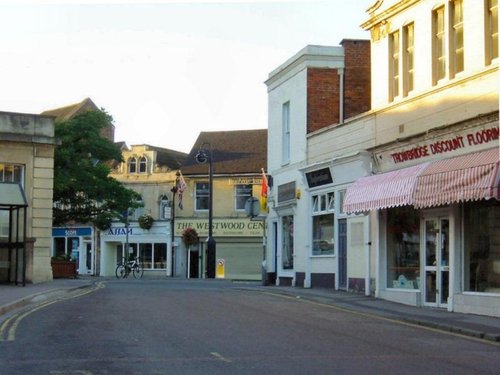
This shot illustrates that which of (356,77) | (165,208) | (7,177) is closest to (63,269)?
(7,177)

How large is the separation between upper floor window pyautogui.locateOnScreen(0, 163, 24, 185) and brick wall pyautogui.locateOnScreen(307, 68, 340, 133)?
10940 mm

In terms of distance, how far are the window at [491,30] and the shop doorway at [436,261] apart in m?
3.99

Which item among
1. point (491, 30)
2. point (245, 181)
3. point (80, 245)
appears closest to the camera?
point (491, 30)

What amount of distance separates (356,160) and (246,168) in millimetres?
31776

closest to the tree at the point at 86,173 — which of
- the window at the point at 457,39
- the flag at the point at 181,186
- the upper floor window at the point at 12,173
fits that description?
the flag at the point at 181,186

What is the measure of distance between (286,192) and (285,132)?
2330 millimetres

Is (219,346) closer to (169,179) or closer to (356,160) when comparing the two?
(356,160)

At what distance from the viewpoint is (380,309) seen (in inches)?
773

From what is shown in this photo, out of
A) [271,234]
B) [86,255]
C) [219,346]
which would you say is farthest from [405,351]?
[86,255]

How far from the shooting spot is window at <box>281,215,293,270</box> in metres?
31.8

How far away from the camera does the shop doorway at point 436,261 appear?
1992 cm

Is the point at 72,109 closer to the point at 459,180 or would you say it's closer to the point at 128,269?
the point at 128,269

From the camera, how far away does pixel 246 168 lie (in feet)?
184

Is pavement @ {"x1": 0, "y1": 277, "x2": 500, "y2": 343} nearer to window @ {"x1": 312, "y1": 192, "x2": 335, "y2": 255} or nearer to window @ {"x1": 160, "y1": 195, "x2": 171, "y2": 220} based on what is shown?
window @ {"x1": 312, "y1": 192, "x2": 335, "y2": 255}
